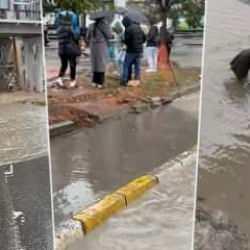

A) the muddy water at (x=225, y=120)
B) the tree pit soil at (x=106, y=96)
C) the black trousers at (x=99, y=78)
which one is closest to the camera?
the muddy water at (x=225, y=120)

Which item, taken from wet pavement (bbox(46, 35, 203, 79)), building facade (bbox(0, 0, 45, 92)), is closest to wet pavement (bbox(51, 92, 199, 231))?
wet pavement (bbox(46, 35, 203, 79))

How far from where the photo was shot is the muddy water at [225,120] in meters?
1.65

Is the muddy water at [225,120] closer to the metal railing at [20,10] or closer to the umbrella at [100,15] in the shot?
the metal railing at [20,10]

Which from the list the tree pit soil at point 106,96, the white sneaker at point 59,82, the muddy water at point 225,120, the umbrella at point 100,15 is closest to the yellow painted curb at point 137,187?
the tree pit soil at point 106,96

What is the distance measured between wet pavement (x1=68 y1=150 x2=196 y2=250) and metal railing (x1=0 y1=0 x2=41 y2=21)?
1.25 meters

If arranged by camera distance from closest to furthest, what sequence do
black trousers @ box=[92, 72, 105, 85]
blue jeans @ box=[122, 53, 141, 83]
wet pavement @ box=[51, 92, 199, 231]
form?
blue jeans @ box=[122, 53, 141, 83] < black trousers @ box=[92, 72, 105, 85] < wet pavement @ box=[51, 92, 199, 231]

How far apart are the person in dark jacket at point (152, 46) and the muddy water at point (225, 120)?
0.78 meters

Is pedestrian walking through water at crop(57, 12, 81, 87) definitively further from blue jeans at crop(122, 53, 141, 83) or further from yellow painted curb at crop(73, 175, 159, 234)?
Result: yellow painted curb at crop(73, 175, 159, 234)

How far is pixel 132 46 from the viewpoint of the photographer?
2.77m

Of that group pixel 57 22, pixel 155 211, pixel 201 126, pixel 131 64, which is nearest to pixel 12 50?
pixel 57 22

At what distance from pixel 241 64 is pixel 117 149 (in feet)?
7.84

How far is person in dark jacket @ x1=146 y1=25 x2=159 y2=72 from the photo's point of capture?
2471 mm

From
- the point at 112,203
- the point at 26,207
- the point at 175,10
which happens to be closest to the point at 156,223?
the point at 112,203

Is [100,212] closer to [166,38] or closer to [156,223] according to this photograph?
[156,223]
